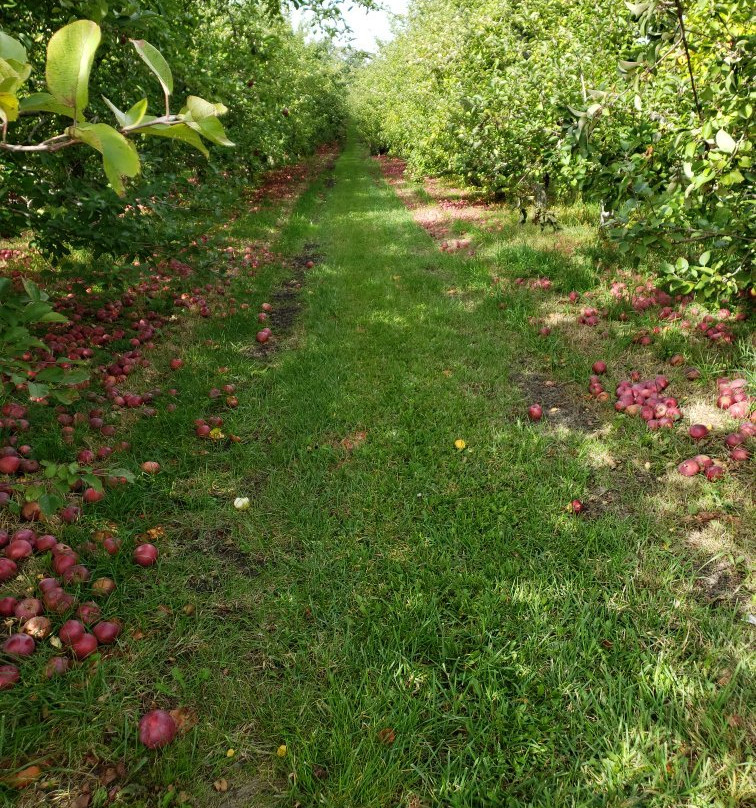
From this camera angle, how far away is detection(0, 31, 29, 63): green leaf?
0.70 meters

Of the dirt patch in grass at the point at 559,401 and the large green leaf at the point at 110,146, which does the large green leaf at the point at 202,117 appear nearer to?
the large green leaf at the point at 110,146

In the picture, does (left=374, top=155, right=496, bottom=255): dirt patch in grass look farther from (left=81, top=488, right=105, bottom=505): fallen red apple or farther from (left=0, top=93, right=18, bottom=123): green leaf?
(left=0, top=93, right=18, bottom=123): green leaf

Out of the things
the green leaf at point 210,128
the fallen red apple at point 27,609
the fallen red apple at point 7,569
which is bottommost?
the fallen red apple at point 27,609

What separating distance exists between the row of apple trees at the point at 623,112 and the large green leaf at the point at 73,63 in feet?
9.82

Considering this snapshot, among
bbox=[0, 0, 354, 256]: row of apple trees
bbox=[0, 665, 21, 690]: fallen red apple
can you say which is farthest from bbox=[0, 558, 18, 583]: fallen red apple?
bbox=[0, 0, 354, 256]: row of apple trees

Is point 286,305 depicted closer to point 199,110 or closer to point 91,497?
point 91,497

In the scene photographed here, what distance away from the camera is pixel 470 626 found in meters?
2.12

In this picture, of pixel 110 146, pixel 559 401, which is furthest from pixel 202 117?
pixel 559 401

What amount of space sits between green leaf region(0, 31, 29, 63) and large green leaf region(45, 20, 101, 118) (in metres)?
0.18

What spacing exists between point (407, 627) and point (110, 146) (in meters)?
2.10

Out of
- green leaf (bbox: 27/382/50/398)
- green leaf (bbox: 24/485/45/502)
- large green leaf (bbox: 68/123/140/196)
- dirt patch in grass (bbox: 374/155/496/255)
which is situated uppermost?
dirt patch in grass (bbox: 374/155/496/255)

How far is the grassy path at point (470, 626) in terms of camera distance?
1648 millimetres

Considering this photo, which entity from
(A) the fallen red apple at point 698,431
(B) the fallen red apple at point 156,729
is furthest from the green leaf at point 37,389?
(A) the fallen red apple at point 698,431

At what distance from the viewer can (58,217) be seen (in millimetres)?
3553
